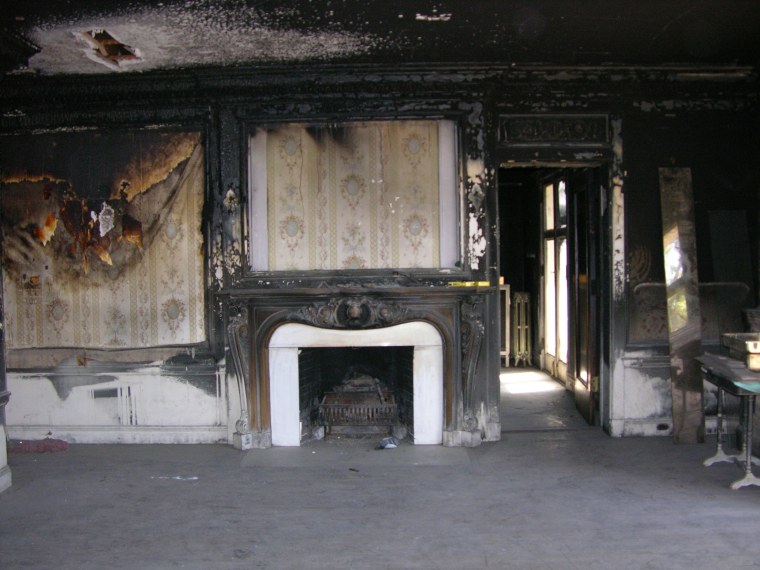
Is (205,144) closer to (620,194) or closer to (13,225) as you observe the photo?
(13,225)

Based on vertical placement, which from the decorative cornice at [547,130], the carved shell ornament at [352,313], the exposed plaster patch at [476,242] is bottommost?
the carved shell ornament at [352,313]

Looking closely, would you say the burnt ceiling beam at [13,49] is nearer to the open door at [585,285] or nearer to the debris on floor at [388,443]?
the debris on floor at [388,443]

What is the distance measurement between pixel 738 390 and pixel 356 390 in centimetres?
280

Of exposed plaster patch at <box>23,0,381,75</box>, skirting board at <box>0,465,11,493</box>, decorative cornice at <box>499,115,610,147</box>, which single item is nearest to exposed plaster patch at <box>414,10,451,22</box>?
exposed plaster patch at <box>23,0,381,75</box>

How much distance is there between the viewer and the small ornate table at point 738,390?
146 inches

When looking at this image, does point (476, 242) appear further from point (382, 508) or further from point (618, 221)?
point (382, 508)

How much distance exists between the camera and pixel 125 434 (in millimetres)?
4957

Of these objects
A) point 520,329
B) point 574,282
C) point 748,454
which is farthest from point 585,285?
point 520,329

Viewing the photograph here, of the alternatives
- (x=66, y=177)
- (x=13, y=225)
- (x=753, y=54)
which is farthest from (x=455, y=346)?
(x=13, y=225)

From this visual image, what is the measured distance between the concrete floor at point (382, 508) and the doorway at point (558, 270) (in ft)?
3.20

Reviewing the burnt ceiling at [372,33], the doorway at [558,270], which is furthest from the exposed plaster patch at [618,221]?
the burnt ceiling at [372,33]

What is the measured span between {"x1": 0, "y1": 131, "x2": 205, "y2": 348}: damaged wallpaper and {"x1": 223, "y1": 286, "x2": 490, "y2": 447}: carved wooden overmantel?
1.69ft

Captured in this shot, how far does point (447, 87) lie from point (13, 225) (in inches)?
146

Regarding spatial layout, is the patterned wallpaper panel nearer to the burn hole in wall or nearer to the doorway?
the burn hole in wall
